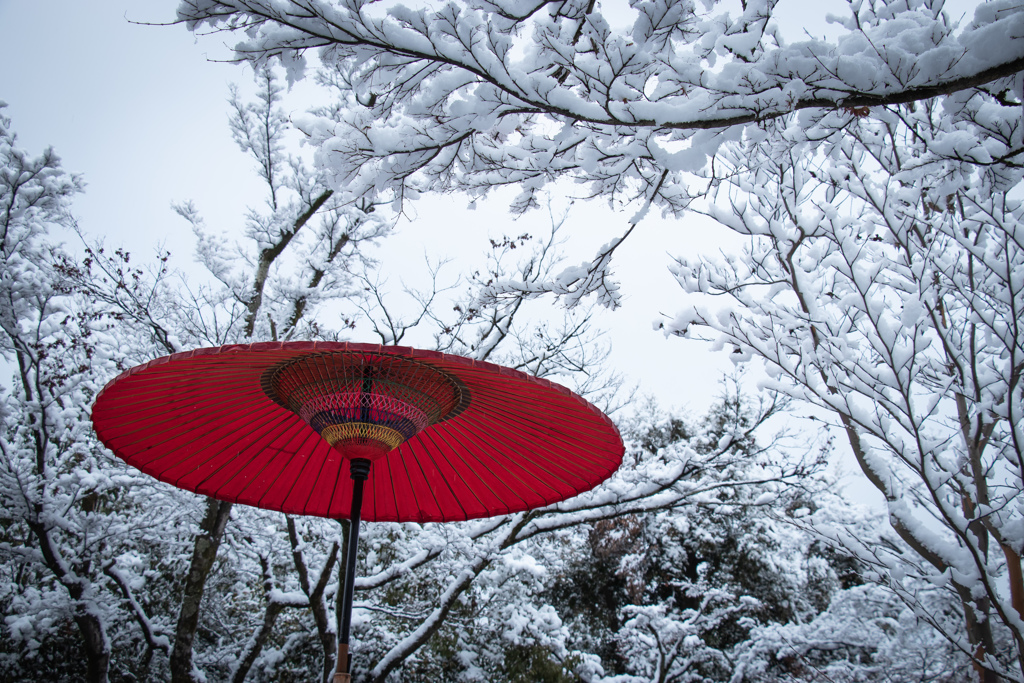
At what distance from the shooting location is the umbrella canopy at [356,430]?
5.03ft

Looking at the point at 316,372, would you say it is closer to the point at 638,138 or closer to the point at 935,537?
the point at 638,138

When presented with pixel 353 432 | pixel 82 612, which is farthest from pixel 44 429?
pixel 353 432

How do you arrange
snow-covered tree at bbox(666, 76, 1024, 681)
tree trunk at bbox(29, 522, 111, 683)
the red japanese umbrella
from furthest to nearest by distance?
tree trunk at bbox(29, 522, 111, 683), snow-covered tree at bbox(666, 76, 1024, 681), the red japanese umbrella

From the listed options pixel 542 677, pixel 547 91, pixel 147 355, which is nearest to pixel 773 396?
pixel 542 677

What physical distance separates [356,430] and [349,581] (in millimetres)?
410

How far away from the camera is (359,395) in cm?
157

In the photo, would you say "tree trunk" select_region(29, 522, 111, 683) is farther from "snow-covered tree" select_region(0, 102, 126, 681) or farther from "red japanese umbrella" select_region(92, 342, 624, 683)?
"red japanese umbrella" select_region(92, 342, 624, 683)

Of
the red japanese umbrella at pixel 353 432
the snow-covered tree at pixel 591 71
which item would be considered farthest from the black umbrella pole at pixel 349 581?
the snow-covered tree at pixel 591 71

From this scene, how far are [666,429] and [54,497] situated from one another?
13.1 m

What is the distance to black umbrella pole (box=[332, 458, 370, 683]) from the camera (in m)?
1.32

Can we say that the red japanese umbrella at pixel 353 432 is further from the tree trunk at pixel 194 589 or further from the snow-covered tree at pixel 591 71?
the tree trunk at pixel 194 589

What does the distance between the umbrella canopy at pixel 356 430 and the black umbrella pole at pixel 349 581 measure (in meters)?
0.04

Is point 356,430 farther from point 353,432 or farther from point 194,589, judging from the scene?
point 194,589

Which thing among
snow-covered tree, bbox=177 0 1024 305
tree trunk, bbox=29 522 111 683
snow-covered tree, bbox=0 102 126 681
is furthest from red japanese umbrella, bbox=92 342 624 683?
tree trunk, bbox=29 522 111 683
